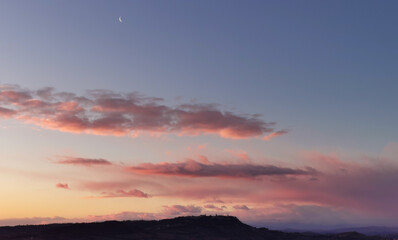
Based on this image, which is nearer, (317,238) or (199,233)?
(199,233)

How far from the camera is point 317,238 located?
114875 millimetres

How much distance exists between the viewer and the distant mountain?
89.3 m

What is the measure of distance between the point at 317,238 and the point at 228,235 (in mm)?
24934

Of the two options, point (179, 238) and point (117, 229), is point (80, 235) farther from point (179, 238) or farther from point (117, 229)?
point (179, 238)

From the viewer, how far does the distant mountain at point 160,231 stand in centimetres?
8931

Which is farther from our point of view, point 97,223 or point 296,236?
point 296,236

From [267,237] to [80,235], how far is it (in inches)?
1715

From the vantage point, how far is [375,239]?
117438mm

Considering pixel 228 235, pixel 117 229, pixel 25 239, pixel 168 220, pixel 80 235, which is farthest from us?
pixel 168 220

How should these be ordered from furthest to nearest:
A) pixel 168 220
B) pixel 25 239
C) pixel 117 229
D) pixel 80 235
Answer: pixel 168 220 < pixel 117 229 < pixel 80 235 < pixel 25 239

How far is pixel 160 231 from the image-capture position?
99750mm

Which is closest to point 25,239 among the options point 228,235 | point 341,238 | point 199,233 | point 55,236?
point 55,236

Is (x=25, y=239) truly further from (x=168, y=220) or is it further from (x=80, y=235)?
(x=168, y=220)

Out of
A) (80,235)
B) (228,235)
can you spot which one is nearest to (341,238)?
(228,235)
